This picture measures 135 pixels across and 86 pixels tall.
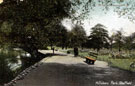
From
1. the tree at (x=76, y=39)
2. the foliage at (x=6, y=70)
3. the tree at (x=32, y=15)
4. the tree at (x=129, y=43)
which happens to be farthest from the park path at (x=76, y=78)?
the tree at (x=129, y=43)

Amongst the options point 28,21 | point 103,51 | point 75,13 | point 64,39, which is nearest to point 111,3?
point 75,13

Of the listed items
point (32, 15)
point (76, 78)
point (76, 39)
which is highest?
point (32, 15)

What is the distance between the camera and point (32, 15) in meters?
13.0

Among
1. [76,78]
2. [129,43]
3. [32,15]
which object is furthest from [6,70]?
[129,43]

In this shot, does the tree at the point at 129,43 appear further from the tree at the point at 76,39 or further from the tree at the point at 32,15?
the tree at the point at 32,15

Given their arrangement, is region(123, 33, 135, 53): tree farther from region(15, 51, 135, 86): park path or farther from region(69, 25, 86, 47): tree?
region(15, 51, 135, 86): park path

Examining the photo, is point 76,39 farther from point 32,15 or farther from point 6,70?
point 6,70

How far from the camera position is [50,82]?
823cm

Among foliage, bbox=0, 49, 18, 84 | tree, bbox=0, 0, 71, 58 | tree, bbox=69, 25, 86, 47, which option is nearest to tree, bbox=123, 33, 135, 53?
tree, bbox=69, 25, 86, 47

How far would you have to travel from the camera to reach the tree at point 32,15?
12438 millimetres

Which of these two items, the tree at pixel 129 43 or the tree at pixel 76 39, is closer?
the tree at pixel 76 39

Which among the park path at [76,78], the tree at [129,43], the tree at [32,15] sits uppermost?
the tree at [32,15]

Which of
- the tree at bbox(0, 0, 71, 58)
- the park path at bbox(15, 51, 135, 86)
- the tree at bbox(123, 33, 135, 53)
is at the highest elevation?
the tree at bbox(0, 0, 71, 58)

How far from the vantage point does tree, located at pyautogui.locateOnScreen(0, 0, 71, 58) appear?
12.4 meters
